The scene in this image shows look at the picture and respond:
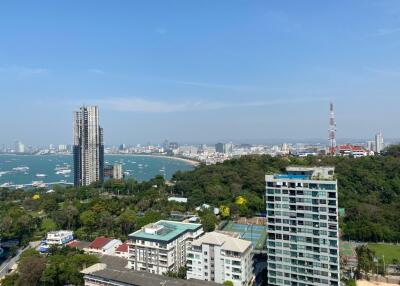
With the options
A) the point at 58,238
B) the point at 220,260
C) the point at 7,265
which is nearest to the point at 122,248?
the point at 58,238

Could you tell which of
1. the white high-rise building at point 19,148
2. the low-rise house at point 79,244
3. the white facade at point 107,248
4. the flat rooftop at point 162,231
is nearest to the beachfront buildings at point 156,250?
the flat rooftop at point 162,231

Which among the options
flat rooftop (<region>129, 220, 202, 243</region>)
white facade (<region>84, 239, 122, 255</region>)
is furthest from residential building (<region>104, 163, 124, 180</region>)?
flat rooftop (<region>129, 220, 202, 243</region>)

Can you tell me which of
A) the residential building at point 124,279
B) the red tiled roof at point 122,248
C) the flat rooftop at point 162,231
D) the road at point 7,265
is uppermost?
the flat rooftop at point 162,231

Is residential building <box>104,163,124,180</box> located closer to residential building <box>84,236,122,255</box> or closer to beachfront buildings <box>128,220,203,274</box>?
residential building <box>84,236,122,255</box>

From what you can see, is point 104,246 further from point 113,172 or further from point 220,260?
point 113,172

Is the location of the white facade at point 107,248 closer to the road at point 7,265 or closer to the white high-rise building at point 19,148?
the road at point 7,265

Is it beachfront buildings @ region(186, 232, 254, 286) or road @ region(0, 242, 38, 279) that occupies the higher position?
beachfront buildings @ region(186, 232, 254, 286)
